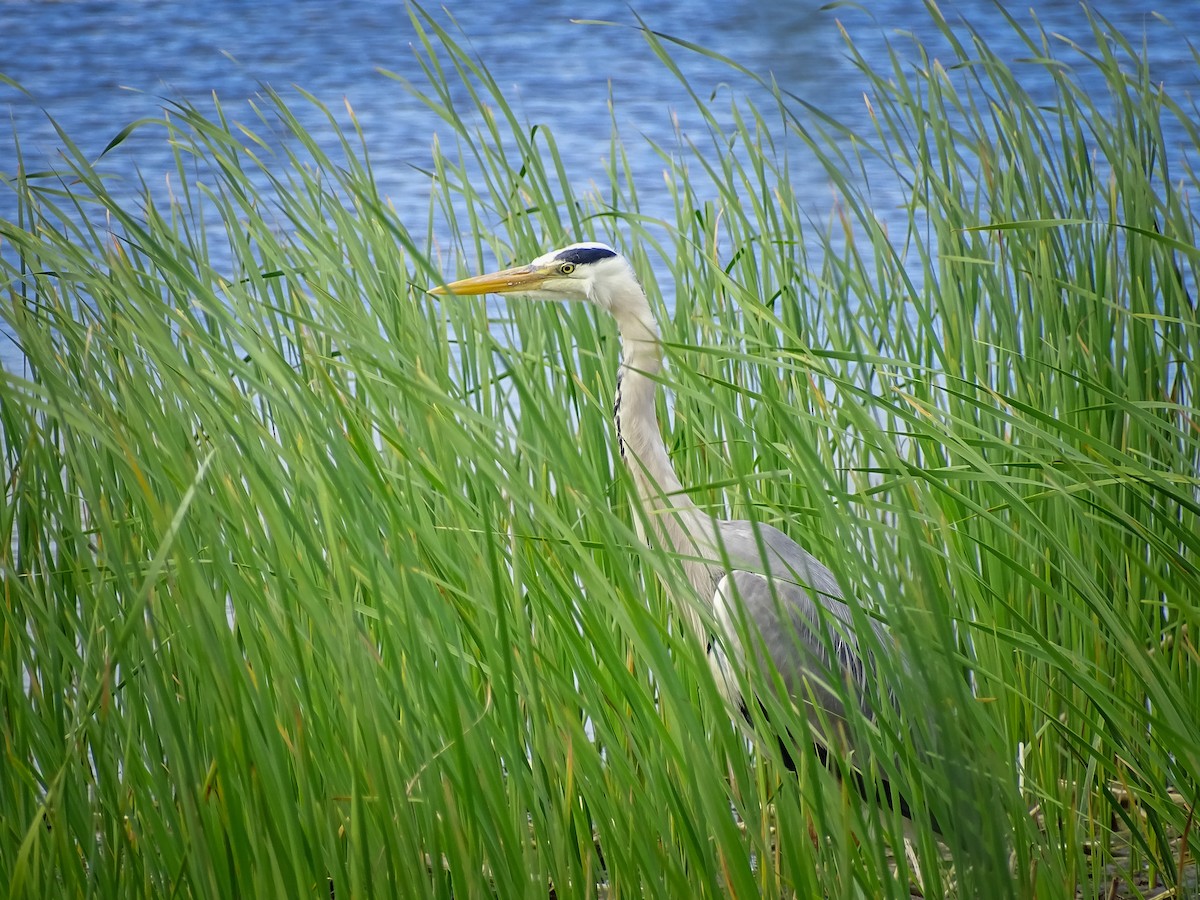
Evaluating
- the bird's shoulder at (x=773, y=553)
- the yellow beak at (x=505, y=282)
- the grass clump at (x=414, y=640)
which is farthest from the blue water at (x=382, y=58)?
the grass clump at (x=414, y=640)

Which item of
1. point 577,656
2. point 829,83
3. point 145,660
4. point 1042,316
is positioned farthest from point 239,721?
point 1042,316

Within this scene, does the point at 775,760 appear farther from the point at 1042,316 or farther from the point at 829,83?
the point at 1042,316

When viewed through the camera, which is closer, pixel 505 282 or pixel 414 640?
pixel 414 640

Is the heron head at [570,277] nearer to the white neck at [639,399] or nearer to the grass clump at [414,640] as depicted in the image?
the white neck at [639,399]

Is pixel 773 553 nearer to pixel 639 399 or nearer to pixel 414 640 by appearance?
pixel 639 399

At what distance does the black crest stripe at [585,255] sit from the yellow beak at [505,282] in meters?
0.03

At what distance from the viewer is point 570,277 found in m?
1.33

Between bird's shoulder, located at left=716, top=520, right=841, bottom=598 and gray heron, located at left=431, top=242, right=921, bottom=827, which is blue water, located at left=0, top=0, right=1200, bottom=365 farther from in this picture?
bird's shoulder, located at left=716, top=520, right=841, bottom=598

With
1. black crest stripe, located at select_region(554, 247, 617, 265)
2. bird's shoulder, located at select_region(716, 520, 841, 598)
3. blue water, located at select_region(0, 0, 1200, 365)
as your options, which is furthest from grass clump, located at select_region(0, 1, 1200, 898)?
blue water, located at select_region(0, 0, 1200, 365)

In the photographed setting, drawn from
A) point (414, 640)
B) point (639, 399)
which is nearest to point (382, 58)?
point (639, 399)

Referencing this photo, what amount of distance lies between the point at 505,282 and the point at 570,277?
0.25ft

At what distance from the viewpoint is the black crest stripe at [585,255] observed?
1308 millimetres

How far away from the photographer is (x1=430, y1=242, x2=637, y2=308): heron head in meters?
1.31

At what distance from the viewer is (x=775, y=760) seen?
2.49 feet
